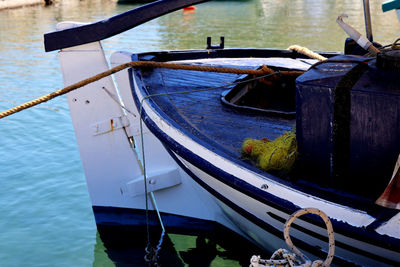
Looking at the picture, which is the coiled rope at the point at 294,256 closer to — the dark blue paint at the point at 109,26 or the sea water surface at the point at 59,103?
the sea water surface at the point at 59,103

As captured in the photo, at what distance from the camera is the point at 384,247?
263 cm

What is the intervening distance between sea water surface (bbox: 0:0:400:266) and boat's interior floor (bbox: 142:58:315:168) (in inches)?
66.1

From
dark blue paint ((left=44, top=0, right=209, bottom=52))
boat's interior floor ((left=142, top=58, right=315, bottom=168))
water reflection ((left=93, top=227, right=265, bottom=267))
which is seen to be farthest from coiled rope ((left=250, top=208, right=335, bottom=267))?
dark blue paint ((left=44, top=0, right=209, bottom=52))

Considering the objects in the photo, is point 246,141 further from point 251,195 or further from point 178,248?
point 178,248

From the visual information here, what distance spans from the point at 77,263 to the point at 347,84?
12.1 feet

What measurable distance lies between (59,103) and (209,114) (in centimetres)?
685

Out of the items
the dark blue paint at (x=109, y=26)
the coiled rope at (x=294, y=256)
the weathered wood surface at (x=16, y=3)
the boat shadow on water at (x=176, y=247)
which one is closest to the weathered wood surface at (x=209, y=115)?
the dark blue paint at (x=109, y=26)

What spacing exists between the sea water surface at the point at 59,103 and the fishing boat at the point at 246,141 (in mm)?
633

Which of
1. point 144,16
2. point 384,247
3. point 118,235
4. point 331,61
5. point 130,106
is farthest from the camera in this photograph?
point 118,235

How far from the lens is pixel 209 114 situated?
163 inches

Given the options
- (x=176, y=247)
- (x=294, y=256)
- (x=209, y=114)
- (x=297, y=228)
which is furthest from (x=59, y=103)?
(x=294, y=256)

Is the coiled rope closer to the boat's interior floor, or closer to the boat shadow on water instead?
the boat's interior floor

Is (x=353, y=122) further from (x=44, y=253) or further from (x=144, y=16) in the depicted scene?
(x=44, y=253)

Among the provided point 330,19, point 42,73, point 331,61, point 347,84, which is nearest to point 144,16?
point 331,61
